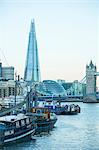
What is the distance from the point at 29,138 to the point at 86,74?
76791 millimetres

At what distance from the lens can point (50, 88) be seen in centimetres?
9681

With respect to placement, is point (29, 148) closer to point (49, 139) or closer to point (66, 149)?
point (66, 149)

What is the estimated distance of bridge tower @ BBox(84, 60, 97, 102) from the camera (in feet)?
278

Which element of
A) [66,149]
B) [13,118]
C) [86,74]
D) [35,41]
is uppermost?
[35,41]

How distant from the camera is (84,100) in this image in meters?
84.2

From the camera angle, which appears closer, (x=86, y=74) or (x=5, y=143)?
(x=5, y=143)

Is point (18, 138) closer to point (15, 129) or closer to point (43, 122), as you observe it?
point (15, 129)

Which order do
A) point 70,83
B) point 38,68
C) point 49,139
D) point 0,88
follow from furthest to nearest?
point 70,83, point 38,68, point 0,88, point 49,139

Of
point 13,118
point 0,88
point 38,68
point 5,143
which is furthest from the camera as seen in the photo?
point 38,68

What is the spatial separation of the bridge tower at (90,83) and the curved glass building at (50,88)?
704 cm

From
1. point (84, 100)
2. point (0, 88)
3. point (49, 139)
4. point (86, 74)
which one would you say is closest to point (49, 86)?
point (86, 74)

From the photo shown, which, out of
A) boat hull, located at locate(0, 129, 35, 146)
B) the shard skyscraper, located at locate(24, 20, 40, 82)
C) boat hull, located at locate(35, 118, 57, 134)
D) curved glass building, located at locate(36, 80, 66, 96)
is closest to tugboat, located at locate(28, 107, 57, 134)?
boat hull, located at locate(35, 118, 57, 134)

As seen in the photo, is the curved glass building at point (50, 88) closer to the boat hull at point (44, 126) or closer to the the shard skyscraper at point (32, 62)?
the the shard skyscraper at point (32, 62)

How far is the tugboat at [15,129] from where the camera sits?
15266mm
